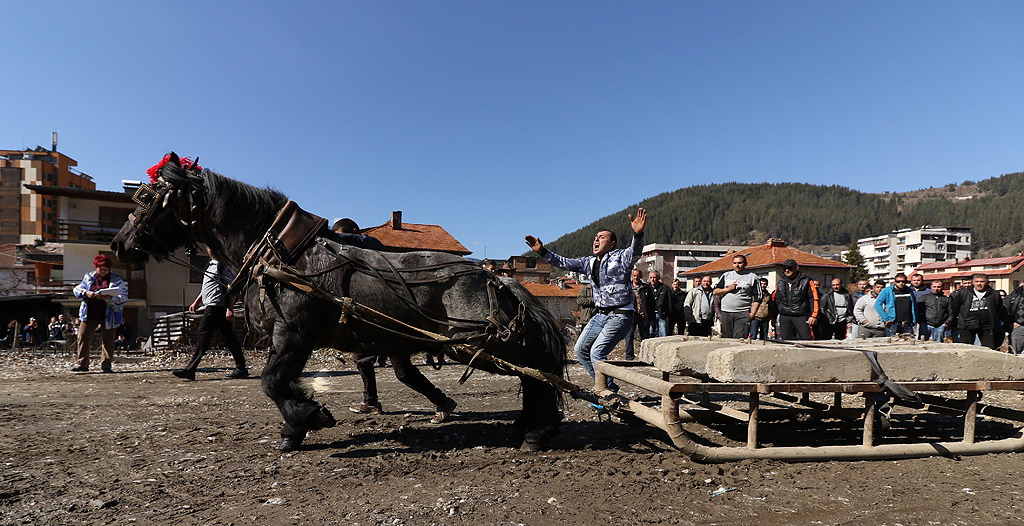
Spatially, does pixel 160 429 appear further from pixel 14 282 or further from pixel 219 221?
pixel 14 282

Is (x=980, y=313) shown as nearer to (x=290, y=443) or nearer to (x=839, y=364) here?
(x=839, y=364)

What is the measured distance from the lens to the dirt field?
309 cm

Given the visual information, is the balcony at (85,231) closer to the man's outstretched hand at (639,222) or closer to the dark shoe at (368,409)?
the dark shoe at (368,409)

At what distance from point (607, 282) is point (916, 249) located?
152021 mm

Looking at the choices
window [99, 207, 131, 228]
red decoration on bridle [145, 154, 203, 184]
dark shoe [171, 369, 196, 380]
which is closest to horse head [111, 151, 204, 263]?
red decoration on bridle [145, 154, 203, 184]

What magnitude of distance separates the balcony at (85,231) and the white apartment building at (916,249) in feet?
453

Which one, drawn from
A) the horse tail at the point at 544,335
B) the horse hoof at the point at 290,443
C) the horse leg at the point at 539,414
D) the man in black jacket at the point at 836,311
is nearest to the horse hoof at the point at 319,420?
the horse hoof at the point at 290,443

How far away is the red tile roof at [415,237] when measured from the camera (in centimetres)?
4497

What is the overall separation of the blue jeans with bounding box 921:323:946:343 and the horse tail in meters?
10.3

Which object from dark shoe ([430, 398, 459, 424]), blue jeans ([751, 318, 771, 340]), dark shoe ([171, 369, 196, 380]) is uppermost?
blue jeans ([751, 318, 771, 340])

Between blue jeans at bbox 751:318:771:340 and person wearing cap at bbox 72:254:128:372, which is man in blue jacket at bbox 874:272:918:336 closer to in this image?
blue jeans at bbox 751:318:771:340

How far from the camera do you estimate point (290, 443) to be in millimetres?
Result: 4340

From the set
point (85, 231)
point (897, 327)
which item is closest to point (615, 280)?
point (897, 327)

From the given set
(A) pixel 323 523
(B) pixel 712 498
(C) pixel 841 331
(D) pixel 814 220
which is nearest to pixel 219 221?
(A) pixel 323 523
